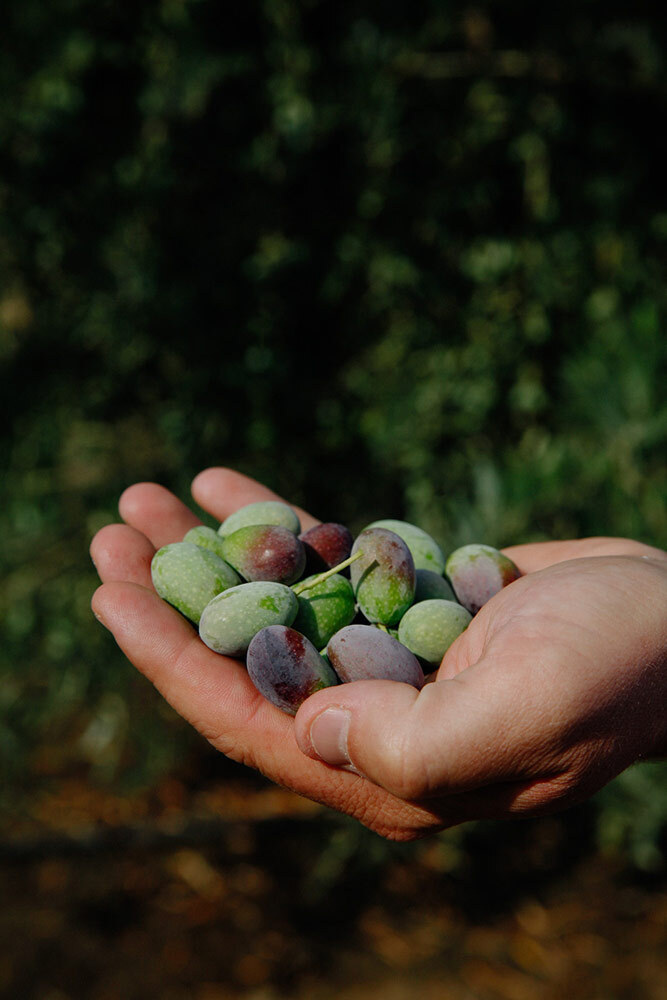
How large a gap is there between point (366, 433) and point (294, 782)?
4.90 feet

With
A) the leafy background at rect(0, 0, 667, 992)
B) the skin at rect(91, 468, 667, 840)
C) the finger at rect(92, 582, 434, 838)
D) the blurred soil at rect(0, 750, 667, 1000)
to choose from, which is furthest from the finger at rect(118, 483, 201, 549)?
the blurred soil at rect(0, 750, 667, 1000)

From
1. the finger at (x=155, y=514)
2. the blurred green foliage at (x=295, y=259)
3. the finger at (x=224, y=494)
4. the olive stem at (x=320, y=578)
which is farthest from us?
the blurred green foliage at (x=295, y=259)

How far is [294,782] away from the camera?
1231 mm

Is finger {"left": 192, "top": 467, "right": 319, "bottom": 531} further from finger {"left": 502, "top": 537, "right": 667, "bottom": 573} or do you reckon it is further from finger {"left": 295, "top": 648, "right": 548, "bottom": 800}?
finger {"left": 295, "top": 648, "right": 548, "bottom": 800}

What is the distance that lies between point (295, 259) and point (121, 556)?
4.13ft

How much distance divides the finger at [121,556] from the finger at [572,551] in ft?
2.58

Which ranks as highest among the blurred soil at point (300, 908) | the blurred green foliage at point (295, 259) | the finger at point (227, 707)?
the blurred green foliage at point (295, 259)

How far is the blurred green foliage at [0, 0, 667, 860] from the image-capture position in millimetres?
2229

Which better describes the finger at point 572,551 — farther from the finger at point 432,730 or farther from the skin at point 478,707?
the finger at point 432,730

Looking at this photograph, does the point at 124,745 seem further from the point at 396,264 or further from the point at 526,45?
the point at 526,45

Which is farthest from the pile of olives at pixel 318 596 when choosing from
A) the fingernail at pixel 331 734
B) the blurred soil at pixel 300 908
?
the blurred soil at pixel 300 908

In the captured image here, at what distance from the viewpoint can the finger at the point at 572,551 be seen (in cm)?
154

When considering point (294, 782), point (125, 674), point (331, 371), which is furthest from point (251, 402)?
point (294, 782)

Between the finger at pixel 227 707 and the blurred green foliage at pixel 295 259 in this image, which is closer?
the finger at pixel 227 707
